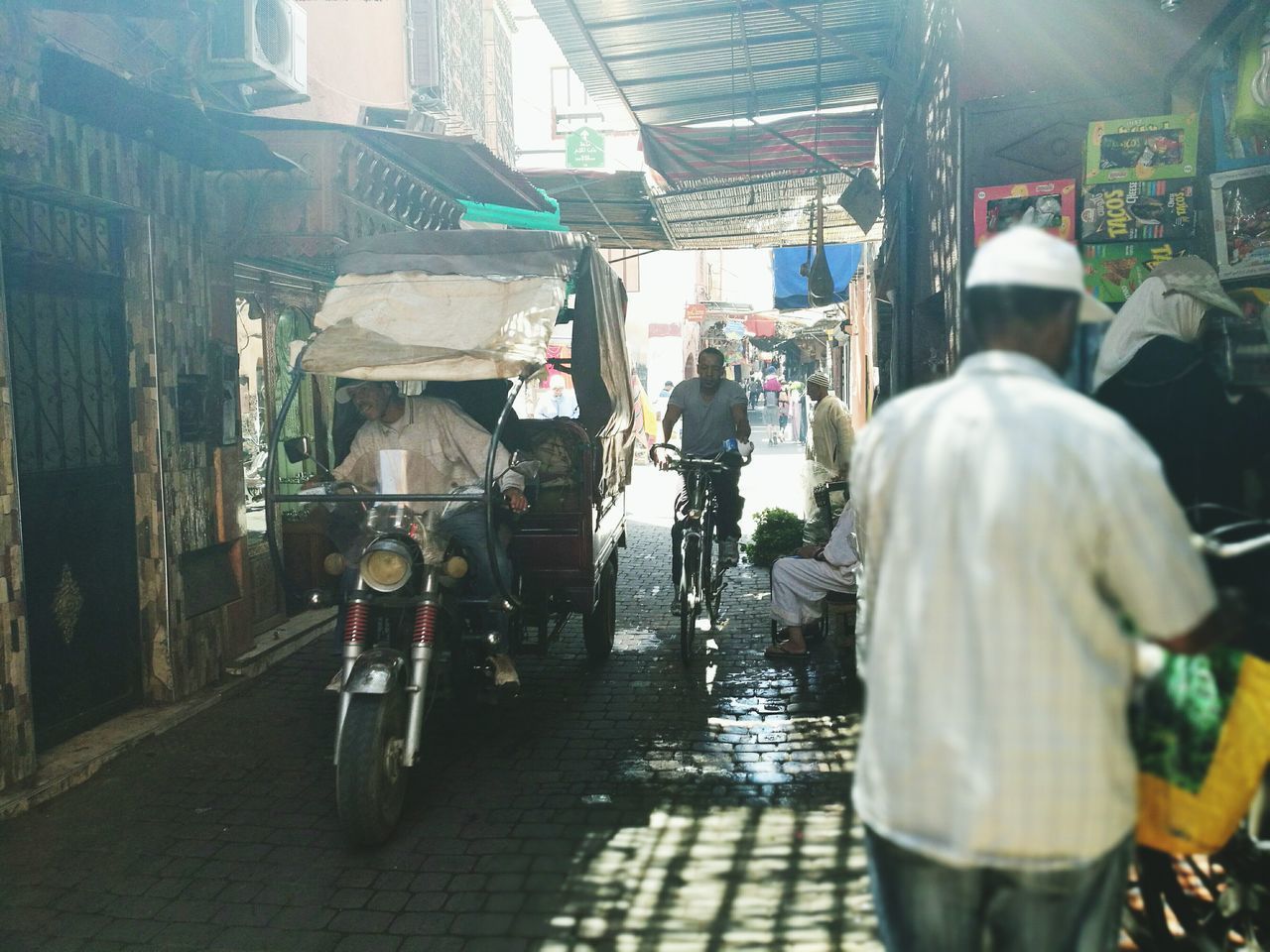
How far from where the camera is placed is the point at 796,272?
1880cm

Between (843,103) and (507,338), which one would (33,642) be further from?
(843,103)

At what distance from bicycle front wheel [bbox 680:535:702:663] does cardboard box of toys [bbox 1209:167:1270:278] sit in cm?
374

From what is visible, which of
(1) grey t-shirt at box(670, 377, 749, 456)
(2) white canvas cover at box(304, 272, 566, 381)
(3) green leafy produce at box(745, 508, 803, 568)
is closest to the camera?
(2) white canvas cover at box(304, 272, 566, 381)

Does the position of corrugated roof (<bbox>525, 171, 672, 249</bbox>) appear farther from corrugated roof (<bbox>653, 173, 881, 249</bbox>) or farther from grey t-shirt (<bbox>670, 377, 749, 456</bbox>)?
grey t-shirt (<bbox>670, 377, 749, 456</bbox>)

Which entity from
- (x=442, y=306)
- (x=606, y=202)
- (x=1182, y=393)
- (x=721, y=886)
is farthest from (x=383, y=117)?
(x=721, y=886)

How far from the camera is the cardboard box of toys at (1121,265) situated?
587 cm

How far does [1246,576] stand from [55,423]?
5.60 m

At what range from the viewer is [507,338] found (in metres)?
5.47

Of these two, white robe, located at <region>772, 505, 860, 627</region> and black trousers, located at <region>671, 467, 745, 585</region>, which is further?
black trousers, located at <region>671, 467, 745, 585</region>

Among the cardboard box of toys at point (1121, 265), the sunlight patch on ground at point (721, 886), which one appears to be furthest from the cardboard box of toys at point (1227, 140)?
the sunlight patch on ground at point (721, 886)

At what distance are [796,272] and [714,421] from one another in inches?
422

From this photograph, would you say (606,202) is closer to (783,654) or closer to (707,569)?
(707,569)

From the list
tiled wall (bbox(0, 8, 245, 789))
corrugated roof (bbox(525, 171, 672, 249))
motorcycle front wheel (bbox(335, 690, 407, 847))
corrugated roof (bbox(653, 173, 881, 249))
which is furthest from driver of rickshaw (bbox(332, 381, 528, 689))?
corrugated roof (bbox(653, 173, 881, 249))

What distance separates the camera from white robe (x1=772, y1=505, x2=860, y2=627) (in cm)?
684
